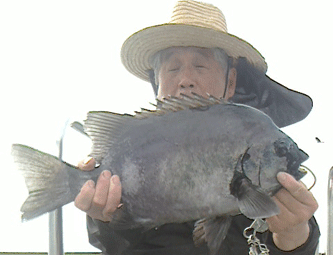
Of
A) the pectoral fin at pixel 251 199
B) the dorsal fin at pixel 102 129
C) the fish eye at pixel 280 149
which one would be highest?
the dorsal fin at pixel 102 129

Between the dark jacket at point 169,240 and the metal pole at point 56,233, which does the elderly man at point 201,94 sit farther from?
the metal pole at point 56,233

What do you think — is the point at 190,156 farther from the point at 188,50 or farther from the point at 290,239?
the point at 188,50

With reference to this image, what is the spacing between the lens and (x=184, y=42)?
2.57 metres

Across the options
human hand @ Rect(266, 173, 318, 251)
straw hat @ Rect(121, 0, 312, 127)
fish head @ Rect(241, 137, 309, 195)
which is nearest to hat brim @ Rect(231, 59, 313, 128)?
straw hat @ Rect(121, 0, 312, 127)

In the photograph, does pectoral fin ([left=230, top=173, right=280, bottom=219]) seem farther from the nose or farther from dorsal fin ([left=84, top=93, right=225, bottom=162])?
the nose

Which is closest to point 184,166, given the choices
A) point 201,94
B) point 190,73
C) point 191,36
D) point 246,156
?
point 246,156

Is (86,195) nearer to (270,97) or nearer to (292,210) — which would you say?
(292,210)

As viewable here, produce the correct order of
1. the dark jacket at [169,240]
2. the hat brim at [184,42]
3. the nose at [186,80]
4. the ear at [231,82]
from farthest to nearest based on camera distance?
the ear at [231,82] < the hat brim at [184,42] < the nose at [186,80] < the dark jacket at [169,240]

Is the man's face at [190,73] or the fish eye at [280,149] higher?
the man's face at [190,73]

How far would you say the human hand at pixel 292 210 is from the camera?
1579 millimetres

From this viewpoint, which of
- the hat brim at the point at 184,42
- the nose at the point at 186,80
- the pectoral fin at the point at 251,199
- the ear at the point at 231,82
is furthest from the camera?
the ear at the point at 231,82

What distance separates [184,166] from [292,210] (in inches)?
22.0

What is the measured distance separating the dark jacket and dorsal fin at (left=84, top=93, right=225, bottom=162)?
1.72ft

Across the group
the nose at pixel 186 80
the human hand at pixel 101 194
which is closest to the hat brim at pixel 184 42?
the nose at pixel 186 80
